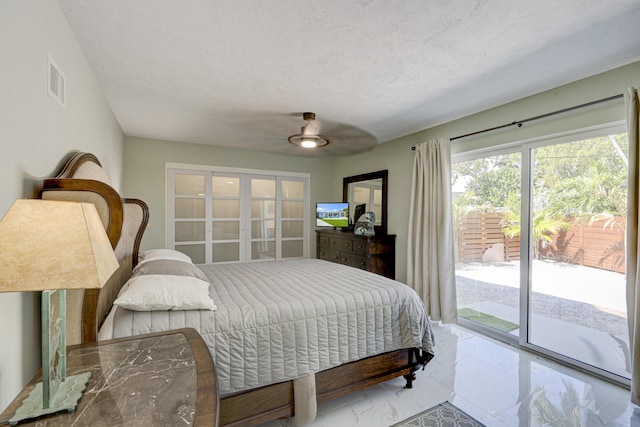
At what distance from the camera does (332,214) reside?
5.08 m

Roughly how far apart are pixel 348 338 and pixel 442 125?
2.84 meters

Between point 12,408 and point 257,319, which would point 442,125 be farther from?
point 12,408

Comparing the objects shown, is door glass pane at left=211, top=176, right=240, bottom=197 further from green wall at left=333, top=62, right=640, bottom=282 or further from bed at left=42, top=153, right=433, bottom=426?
bed at left=42, top=153, right=433, bottom=426

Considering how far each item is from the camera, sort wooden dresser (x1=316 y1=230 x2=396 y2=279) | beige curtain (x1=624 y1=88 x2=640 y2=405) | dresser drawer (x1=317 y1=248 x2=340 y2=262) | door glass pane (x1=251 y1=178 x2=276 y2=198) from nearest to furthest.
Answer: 1. beige curtain (x1=624 y1=88 x2=640 y2=405)
2. wooden dresser (x1=316 y1=230 x2=396 y2=279)
3. dresser drawer (x1=317 y1=248 x2=340 y2=262)
4. door glass pane (x1=251 y1=178 x2=276 y2=198)

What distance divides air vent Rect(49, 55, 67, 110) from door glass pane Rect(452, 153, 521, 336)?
3.66 metres

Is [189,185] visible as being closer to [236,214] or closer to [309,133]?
[236,214]

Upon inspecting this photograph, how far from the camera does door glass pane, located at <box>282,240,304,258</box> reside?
17.4 ft

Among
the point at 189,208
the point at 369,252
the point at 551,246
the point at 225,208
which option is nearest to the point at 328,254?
the point at 369,252

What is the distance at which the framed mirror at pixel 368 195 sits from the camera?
14.4ft

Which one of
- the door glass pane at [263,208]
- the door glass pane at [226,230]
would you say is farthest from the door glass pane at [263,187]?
the door glass pane at [226,230]

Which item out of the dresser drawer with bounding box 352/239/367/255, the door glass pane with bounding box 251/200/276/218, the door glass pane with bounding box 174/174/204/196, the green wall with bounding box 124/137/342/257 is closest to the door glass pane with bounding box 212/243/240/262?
the door glass pane with bounding box 251/200/276/218

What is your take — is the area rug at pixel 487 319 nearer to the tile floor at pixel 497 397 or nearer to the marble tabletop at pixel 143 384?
the tile floor at pixel 497 397

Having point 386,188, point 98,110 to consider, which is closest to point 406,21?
point 98,110

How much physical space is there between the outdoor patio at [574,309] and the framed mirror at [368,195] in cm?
172
